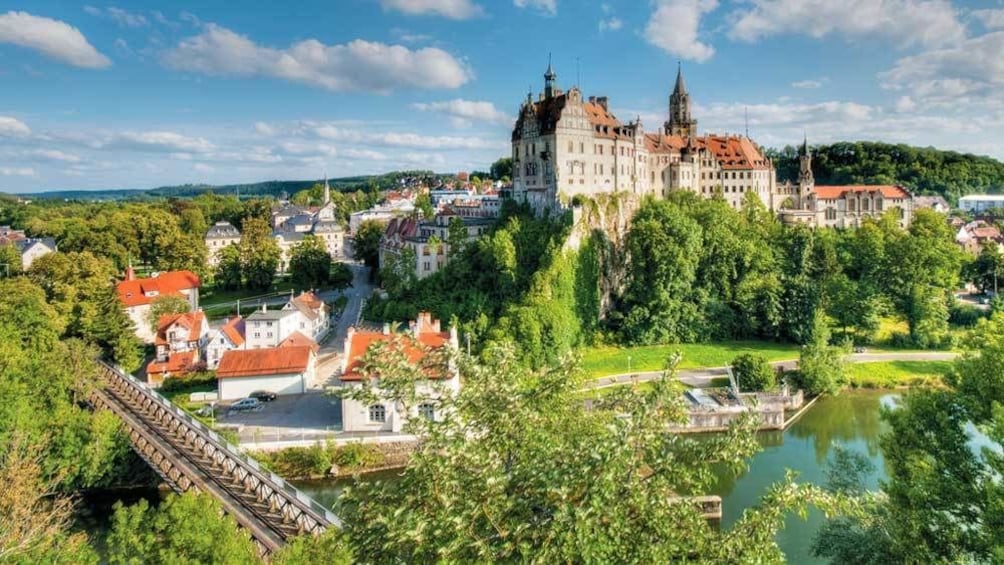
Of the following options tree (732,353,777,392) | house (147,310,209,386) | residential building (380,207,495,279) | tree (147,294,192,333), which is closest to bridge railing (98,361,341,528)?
house (147,310,209,386)

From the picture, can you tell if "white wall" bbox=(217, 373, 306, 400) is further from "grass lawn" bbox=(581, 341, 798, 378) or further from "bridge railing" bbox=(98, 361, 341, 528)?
"grass lawn" bbox=(581, 341, 798, 378)

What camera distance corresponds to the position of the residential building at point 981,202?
10157 cm

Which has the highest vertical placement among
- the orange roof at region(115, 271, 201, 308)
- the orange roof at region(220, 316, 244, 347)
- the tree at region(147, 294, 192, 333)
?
the orange roof at region(115, 271, 201, 308)

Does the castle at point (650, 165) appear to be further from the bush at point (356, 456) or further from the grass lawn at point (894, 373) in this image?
the bush at point (356, 456)

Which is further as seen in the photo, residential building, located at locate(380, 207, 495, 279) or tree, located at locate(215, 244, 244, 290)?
tree, located at locate(215, 244, 244, 290)

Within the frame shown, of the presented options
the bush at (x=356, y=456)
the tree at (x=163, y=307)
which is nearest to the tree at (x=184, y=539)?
the bush at (x=356, y=456)

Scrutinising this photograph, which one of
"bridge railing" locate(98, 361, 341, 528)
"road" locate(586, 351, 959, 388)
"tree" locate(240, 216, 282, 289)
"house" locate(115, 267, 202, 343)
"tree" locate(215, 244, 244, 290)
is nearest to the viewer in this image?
"bridge railing" locate(98, 361, 341, 528)

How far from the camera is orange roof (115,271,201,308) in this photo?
1636 inches

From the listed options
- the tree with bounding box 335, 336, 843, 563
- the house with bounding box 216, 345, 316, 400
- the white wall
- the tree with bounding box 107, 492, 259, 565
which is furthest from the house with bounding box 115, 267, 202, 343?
the tree with bounding box 335, 336, 843, 563

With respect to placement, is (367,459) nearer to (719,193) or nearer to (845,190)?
(719,193)

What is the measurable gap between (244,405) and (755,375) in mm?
24535

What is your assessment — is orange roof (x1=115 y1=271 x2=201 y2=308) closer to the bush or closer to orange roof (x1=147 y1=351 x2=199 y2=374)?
orange roof (x1=147 y1=351 x2=199 y2=374)

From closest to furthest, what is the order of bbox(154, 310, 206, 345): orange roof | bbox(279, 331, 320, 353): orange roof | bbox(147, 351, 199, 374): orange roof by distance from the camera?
bbox(147, 351, 199, 374): orange roof < bbox(279, 331, 320, 353): orange roof < bbox(154, 310, 206, 345): orange roof

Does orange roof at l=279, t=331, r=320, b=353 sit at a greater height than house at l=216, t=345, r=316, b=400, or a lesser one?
greater
